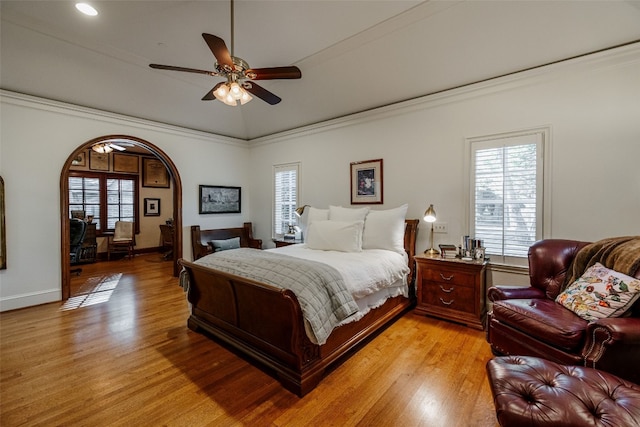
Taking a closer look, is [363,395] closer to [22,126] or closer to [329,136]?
[329,136]

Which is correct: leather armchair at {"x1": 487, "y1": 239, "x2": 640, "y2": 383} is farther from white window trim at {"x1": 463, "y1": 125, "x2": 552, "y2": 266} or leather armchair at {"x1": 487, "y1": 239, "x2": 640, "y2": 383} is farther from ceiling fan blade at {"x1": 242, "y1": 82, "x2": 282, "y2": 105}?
ceiling fan blade at {"x1": 242, "y1": 82, "x2": 282, "y2": 105}

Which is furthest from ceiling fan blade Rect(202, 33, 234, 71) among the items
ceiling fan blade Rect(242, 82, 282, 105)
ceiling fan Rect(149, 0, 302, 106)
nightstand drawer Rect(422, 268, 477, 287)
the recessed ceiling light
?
nightstand drawer Rect(422, 268, 477, 287)

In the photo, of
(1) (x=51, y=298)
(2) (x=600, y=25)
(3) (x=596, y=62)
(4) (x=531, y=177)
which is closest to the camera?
(2) (x=600, y=25)

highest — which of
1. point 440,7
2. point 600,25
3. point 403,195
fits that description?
point 440,7

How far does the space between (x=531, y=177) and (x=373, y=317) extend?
2.27 meters

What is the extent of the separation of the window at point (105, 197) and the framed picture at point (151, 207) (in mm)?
244

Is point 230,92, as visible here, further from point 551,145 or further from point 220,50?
point 551,145

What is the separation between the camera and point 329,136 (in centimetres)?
479

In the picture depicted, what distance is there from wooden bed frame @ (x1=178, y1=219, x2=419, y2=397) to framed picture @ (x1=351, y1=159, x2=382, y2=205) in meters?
1.67

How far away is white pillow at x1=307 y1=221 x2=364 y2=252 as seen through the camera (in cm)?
334

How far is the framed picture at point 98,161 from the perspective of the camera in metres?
6.73

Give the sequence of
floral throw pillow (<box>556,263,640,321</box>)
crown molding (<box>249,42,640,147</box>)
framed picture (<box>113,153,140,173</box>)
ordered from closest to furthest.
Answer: floral throw pillow (<box>556,263,640,321</box>) < crown molding (<box>249,42,640,147</box>) < framed picture (<box>113,153,140,173</box>)

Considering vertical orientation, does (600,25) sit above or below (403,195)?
above

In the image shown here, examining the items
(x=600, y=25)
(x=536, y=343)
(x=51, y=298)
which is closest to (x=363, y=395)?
(x=536, y=343)
